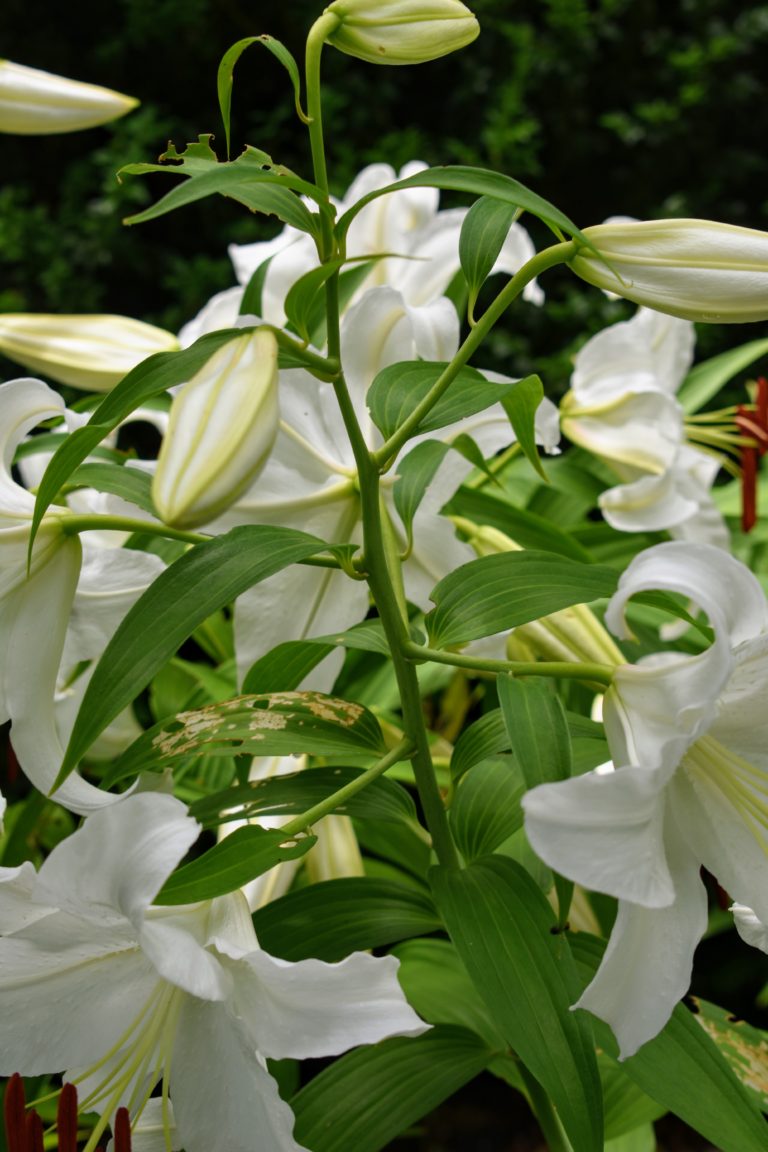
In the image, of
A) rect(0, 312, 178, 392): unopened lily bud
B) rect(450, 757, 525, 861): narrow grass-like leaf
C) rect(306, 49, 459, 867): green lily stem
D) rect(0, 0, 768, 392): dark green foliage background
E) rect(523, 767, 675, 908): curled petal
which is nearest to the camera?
rect(523, 767, 675, 908): curled petal

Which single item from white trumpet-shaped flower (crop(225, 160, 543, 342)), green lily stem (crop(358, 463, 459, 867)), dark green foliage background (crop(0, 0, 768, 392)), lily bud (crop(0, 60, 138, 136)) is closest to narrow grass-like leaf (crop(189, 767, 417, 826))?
green lily stem (crop(358, 463, 459, 867))

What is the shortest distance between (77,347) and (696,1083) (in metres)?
0.65

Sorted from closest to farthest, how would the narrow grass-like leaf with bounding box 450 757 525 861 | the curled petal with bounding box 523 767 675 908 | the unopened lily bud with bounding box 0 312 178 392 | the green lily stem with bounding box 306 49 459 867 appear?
the curled petal with bounding box 523 767 675 908
the green lily stem with bounding box 306 49 459 867
the narrow grass-like leaf with bounding box 450 757 525 861
the unopened lily bud with bounding box 0 312 178 392

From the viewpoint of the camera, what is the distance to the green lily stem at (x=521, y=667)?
47 cm

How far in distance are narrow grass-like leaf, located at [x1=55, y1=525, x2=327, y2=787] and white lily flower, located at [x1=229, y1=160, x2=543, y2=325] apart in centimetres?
46

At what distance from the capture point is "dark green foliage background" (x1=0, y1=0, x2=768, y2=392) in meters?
1.87

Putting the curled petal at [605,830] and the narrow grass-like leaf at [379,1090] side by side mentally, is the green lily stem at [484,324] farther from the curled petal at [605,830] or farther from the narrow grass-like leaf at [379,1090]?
the narrow grass-like leaf at [379,1090]

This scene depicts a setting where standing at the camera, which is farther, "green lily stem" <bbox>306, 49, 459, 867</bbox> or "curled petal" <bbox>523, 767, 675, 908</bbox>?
"green lily stem" <bbox>306, 49, 459, 867</bbox>

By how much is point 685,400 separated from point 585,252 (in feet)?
2.63

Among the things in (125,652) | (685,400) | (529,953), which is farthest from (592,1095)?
(685,400)

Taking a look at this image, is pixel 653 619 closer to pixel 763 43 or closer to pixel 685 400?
pixel 685 400

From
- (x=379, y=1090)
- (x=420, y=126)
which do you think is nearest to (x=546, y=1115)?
(x=379, y=1090)

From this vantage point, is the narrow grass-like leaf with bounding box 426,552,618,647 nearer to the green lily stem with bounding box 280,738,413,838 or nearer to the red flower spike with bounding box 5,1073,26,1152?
the green lily stem with bounding box 280,738,413,838

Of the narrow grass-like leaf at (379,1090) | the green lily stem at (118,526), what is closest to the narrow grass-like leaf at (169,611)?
the green lily stem at (118,526)
